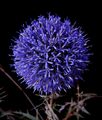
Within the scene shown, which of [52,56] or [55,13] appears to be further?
[55,13]

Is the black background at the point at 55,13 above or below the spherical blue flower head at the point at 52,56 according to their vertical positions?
above

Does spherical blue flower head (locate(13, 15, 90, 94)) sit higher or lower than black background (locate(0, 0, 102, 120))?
lower

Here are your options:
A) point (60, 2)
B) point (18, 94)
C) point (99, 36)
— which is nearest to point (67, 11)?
point (60, 2)

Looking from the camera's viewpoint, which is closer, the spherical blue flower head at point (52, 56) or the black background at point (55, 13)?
the spherical blue flower head at point (52, 56)

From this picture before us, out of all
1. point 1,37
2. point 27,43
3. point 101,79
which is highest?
point 1,37

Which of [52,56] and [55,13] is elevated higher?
[55,13]

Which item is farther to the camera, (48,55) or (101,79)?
(101,79)

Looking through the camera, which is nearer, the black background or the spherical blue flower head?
the spherical blue flower head

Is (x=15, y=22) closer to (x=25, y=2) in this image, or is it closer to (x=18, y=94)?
(x=25, y=2)
